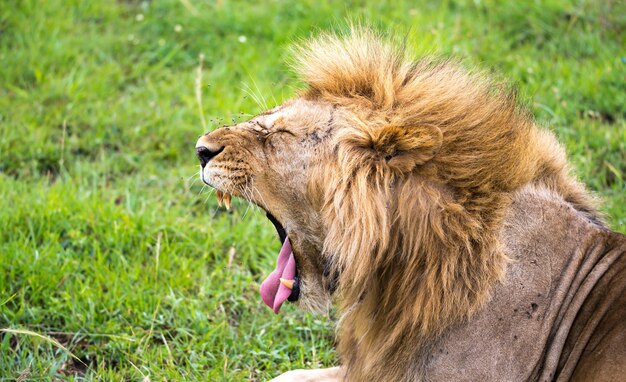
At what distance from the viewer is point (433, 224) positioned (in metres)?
2.76

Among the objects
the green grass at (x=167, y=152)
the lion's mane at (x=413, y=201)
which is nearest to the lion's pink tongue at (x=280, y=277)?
the lion's mane at (x=413, y=201)

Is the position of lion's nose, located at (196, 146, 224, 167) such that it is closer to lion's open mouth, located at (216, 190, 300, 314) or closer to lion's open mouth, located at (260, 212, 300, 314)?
lion's open mouth, located at (216, 190, 300, 314)

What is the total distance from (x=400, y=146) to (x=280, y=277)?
2.30 feet

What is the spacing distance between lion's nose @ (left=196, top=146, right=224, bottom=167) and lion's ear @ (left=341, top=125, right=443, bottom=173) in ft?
1.60

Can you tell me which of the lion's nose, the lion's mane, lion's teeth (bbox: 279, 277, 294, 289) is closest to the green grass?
the lion's nose

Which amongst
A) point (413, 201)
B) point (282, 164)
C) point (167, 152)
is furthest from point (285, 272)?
point (167, 152)

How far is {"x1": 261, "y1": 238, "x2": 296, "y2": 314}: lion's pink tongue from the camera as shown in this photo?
3080 mm

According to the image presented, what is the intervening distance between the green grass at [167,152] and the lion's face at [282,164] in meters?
0.49

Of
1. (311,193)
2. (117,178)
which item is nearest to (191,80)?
(117,178)

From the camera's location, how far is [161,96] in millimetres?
5656

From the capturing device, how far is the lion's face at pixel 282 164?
2.90 metres

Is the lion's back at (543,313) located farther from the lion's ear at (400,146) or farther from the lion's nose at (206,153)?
the lion's nose at (206,153)

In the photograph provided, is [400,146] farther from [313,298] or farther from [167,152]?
[167,152]

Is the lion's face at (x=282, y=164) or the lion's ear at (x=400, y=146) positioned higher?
the lion's ear at (x=400, y=146)
